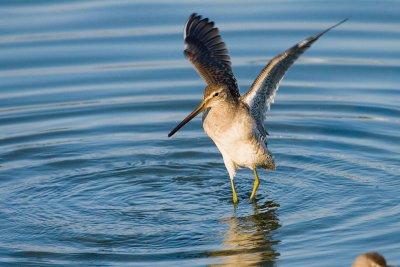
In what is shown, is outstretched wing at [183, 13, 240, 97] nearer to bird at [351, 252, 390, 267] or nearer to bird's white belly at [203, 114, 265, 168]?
bird's white belly at [203, 114, 265, 168]

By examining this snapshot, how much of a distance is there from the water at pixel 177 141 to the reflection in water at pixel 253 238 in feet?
0.08

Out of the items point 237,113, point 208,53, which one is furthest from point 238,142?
point 208,53

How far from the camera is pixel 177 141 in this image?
13.1 metres

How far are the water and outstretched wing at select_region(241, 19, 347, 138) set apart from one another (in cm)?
82

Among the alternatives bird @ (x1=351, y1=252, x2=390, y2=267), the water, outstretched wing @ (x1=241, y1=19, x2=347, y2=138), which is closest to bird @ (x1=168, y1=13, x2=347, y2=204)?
outstretched wing @ (x1=241, y1=19, x2=347, y2=138)

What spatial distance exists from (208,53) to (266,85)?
98 cm

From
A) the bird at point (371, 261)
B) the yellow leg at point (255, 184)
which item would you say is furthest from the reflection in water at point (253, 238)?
the bird at point (371, 261)

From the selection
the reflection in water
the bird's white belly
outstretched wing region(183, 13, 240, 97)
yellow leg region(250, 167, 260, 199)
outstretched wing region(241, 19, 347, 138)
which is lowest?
the reflection in water

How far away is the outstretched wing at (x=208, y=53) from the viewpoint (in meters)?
11.6

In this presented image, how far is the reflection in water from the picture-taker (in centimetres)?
966

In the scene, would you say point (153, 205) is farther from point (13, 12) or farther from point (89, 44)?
point (13, 12)

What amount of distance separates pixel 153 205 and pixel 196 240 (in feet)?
3.91

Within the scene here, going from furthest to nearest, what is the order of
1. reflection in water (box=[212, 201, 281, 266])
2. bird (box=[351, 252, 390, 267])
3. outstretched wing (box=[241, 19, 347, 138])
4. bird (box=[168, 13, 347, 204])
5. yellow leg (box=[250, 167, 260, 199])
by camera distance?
yellow leg (box=[250, 167, 260, 199])
bird (box=[168, 13, 347, 204])
outstretched wing (box=[241, 19, 347, 138])
reflection in water (box=[212, 201, 281, 266])
bird (box=[351, 252, 390, 267])

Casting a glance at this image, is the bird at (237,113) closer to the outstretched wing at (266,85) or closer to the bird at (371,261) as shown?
the outstretched wing at (266,85)
